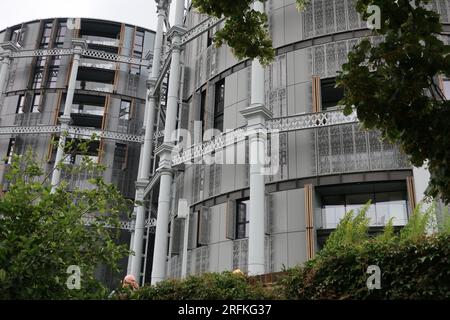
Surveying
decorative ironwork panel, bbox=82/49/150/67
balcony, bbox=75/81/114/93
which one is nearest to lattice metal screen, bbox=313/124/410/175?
decorative ironwork panel, bbox=82/49/150/67

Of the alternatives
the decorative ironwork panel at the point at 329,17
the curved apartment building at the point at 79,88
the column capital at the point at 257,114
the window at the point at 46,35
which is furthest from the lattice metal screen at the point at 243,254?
the window at the point at 46,35

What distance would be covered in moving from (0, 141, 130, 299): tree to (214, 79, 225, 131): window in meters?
18.9

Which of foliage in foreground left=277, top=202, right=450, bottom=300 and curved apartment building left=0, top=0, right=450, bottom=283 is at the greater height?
curved apartment building left=0, top=0, right=450, bottom=283

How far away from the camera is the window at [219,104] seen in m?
26.5

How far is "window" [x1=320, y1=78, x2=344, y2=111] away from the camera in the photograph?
910 inches

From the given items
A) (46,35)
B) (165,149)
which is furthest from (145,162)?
(46,35)

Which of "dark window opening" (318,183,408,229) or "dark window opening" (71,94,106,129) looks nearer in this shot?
"dark window opening" (318,183,408,229)

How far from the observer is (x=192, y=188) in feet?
85.8

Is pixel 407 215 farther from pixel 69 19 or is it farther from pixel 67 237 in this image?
pixel 69 19

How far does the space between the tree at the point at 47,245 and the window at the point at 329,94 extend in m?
17.2

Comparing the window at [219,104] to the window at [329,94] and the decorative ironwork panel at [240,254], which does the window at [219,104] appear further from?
the decorative ironwork panel at [240,254]

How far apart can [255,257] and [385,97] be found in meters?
12.1

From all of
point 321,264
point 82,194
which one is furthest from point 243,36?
point 321,264

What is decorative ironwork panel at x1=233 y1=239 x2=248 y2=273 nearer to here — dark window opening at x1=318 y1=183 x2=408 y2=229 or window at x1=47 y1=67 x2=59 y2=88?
dark window opening at x1=318 y1=183 x2=408 y2=229
